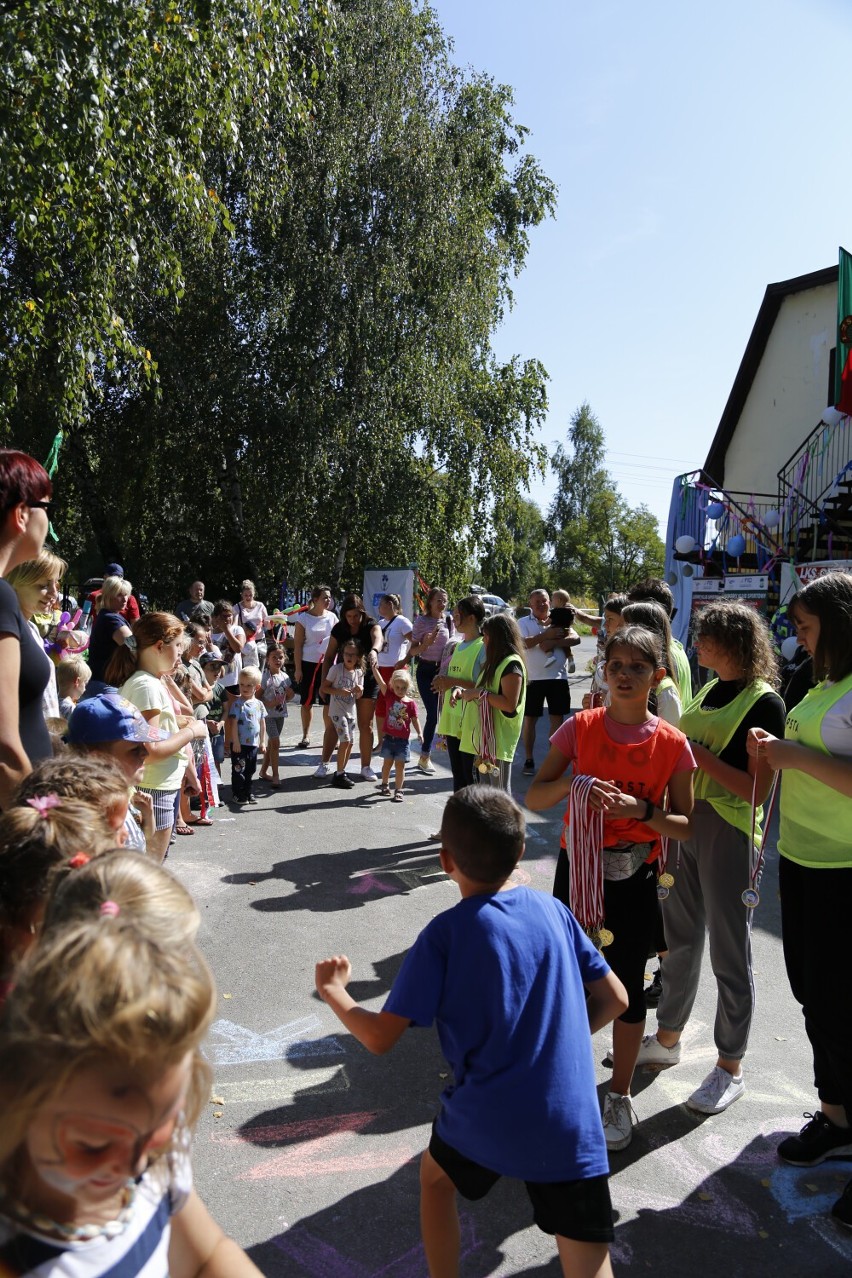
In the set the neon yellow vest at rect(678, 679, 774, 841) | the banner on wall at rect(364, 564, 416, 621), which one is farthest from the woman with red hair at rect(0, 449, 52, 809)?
the banner on wall at rect(364, 564, 416, 621)

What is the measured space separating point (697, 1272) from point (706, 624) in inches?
83.7

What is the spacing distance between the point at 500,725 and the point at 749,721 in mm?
2705

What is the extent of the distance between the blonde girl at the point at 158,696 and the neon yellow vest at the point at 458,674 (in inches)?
85.4

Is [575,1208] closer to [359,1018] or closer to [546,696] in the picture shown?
[359,1018]

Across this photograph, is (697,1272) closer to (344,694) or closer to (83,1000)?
(83,1000)

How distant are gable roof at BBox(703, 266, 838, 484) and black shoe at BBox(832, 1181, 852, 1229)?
18.4 m

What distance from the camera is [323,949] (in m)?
5.07

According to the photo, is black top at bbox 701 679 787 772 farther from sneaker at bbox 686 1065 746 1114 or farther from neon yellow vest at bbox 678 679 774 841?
sneaker at bbox 686 1065 746 1114

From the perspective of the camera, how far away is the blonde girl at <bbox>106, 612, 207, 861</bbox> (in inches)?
186

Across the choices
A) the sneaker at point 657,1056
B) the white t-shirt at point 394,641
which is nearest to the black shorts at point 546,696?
the white t-shirt at point 394,641

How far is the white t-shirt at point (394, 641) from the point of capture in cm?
1027

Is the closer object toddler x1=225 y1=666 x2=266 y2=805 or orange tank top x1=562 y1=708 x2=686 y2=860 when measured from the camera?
orange tank top x1=562 y1=708 x2=686 y2=860

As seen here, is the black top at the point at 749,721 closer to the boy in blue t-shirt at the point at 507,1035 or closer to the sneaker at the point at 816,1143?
the sneaker at the point at 816,1143

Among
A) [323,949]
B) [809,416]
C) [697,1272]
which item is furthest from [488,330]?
[697,1272]
